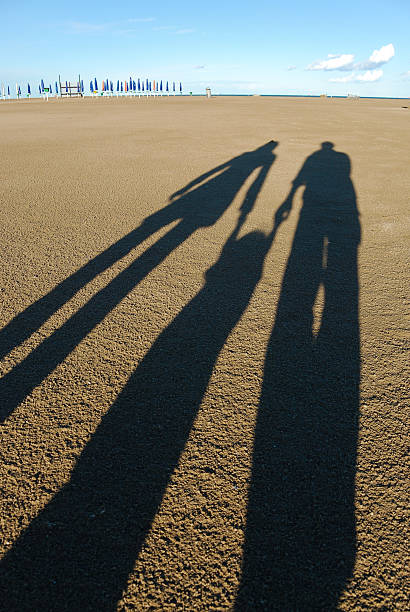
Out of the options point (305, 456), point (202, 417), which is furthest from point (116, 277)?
point (305, 456)

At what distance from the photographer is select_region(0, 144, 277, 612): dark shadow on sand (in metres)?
1.60

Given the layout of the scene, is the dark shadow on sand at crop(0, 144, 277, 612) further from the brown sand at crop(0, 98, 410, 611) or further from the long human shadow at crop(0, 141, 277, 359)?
the long human shadow at crop(0, 141, 277, 359)

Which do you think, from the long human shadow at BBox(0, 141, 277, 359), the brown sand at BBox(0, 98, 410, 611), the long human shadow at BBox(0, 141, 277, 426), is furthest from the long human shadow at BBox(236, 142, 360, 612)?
the long human shadow at BBox(0, 141, 277, 359)

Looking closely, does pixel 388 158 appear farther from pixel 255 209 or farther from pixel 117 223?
pixel 117 223

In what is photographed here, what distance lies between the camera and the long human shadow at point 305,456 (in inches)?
64.3

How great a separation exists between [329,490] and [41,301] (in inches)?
118

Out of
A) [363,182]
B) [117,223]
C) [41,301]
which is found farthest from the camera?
[363,182]

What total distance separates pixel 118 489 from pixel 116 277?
Result: 8.56 ft

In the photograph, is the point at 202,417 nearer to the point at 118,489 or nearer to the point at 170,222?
the point at 118,489

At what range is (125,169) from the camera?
991 centimetres

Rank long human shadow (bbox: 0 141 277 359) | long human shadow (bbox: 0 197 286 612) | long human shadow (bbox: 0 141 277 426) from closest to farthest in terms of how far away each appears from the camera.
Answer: long human shadow (bbox: 0 197 286 612) < long human shadow (bbox: 0 141 277 426) < long human shadow (bbox: 0 141 277 359)

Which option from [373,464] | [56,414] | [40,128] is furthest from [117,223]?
[40,128]

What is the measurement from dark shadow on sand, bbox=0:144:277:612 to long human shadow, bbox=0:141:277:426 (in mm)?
687

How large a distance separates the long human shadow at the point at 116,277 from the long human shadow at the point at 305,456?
159 cm
